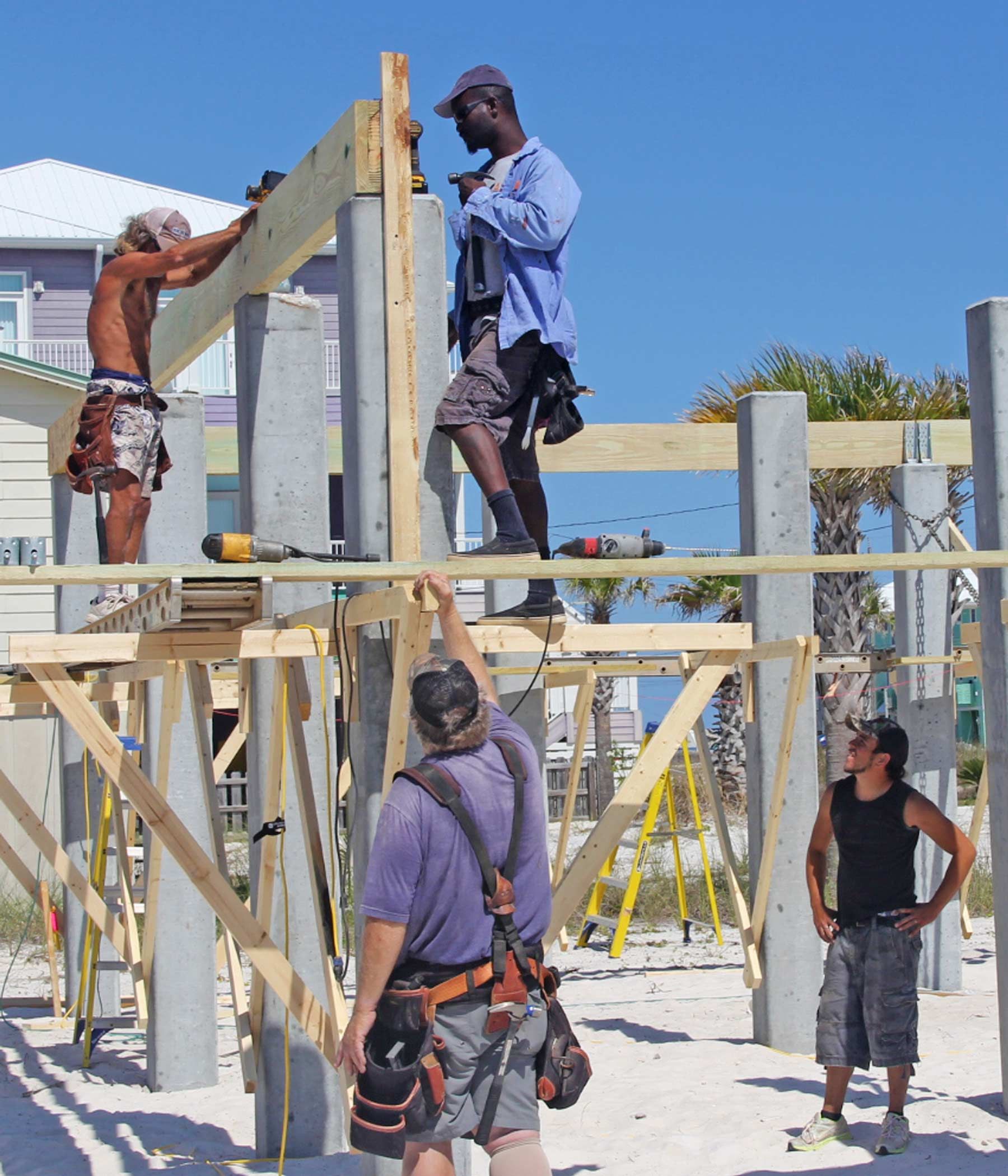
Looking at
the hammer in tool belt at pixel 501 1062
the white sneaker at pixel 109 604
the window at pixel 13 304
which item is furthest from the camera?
the window at pixel 13 304

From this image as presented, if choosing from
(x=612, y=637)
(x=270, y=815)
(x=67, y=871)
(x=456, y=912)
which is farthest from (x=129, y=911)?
(x=456, y=912)

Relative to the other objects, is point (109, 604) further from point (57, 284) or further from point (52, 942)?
point (57, 284)

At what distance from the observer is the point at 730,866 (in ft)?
29.8

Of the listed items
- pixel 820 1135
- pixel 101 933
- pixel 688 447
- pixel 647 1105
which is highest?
pixel 688 447

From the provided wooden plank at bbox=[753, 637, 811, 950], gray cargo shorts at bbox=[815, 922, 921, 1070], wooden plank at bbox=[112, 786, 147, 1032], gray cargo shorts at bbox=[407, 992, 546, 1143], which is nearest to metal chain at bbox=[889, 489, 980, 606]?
wooden plank at bbox=[753, 637, 811, 950]

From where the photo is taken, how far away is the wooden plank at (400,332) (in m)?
5.18

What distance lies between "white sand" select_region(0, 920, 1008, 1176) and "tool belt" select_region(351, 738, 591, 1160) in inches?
90.8

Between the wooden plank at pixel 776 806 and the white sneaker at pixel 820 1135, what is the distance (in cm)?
202

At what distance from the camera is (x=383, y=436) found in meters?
5.28

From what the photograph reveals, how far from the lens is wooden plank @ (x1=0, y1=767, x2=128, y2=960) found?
7.43 metres

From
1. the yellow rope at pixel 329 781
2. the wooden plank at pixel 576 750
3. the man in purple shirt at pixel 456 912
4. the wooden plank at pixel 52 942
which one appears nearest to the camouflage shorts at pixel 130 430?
the yellow rope at pixel 329 781

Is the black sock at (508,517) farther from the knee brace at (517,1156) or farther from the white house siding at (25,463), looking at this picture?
the white house siding at (25,463)

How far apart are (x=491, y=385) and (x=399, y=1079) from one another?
2344 millimetres

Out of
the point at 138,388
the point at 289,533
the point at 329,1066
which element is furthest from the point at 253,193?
the point at 329,1066
